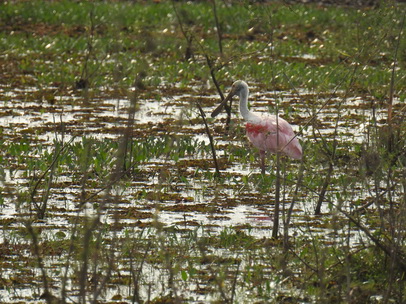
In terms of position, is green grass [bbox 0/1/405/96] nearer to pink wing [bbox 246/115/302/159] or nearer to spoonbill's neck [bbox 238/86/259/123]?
spoonbill's neck [bbox 238/86/259/123]

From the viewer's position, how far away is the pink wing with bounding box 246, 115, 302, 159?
8180 mm

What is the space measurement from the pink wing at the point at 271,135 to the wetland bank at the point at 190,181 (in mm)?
182

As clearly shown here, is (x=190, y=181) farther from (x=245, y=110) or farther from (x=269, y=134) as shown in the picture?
(x=245, y=110)

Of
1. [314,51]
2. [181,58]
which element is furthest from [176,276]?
[314,51]

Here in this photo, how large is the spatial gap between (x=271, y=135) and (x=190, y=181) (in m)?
0.98

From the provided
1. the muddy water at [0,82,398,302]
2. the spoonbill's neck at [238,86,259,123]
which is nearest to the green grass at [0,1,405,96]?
the spoonbill's neck at [238,86,259,123]

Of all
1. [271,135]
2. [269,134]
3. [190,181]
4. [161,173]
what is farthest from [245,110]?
[161,173]

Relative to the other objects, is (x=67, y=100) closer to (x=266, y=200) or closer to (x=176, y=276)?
(x=266, y=200)

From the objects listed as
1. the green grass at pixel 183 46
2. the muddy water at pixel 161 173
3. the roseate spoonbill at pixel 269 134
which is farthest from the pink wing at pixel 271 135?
the green grass at pixel 183 46

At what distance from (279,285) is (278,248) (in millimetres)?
750

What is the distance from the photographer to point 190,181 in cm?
802

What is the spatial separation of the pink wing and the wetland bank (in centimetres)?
18

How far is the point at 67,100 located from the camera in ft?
40.1

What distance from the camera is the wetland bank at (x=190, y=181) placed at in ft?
15.6
